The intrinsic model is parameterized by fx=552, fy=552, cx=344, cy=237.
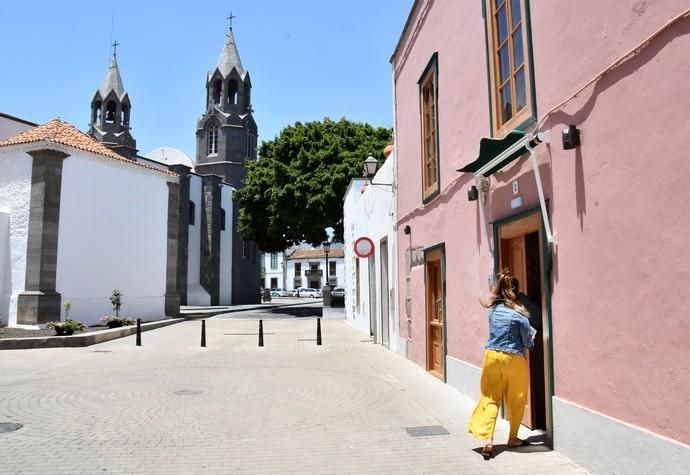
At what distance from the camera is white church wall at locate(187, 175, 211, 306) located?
44250 millimetres

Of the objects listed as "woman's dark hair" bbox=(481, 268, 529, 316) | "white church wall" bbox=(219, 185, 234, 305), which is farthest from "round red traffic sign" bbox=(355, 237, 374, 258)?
"white church wall" bbox=(219, 185, 234, 305)

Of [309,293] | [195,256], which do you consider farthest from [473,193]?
[309,293]

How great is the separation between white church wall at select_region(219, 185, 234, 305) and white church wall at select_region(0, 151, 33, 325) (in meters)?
27.5

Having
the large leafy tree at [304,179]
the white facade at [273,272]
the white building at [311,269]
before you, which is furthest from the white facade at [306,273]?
the large leafy tree at [304,179]

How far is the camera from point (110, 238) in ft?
68.3

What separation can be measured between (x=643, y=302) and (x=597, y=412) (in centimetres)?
106

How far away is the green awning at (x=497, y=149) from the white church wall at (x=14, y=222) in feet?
56.3

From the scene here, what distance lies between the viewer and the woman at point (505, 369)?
489cm

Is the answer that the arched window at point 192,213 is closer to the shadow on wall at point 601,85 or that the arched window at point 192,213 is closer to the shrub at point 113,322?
the shrub at point 113,322

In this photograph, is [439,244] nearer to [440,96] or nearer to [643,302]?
[440,96]

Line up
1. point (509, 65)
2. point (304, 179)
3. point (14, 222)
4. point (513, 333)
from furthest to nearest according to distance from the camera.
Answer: point (304, 179), point (14, 222), point (509, 65), point (513, 333)

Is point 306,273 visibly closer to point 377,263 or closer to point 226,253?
point 226,253

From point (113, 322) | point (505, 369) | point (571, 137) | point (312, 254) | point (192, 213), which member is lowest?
point (113, 322)

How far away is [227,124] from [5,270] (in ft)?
119
